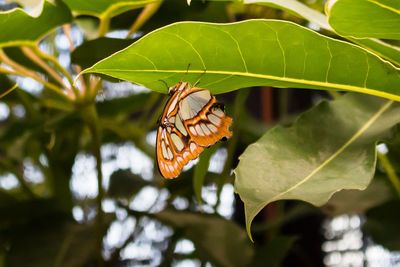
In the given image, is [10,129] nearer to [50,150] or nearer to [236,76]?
[50,150]

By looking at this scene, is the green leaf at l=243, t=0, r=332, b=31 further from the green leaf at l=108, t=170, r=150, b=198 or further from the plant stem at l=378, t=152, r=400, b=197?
the green leaf at l=108, t=170, r=150, b=198

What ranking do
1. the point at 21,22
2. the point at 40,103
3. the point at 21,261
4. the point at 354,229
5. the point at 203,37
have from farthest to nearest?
the point at 354,229, the point at 40,103, the point at 21,261, the point at 21,22, the point at 203,37

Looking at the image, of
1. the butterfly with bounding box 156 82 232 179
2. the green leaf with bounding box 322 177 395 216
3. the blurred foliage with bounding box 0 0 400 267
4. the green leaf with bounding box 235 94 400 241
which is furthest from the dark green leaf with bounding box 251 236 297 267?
the butterfly with bounding box 156 82 232 179

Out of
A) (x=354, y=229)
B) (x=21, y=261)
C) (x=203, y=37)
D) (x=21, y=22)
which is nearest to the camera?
(x=203, y=37)

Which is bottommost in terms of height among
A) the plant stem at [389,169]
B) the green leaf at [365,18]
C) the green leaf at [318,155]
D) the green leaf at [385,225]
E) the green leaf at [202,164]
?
the green leaf at [385,225]

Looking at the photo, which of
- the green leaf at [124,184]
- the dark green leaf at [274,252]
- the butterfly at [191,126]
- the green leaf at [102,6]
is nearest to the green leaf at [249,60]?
the butterfly at [191,126]

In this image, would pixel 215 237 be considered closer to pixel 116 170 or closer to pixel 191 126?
pixel 116 170

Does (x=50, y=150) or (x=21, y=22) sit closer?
(x=21, y=22)

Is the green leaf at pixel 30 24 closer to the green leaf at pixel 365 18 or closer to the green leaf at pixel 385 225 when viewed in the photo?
the green leaf at pixel 365 18

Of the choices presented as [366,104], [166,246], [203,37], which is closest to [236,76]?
[203,37]
